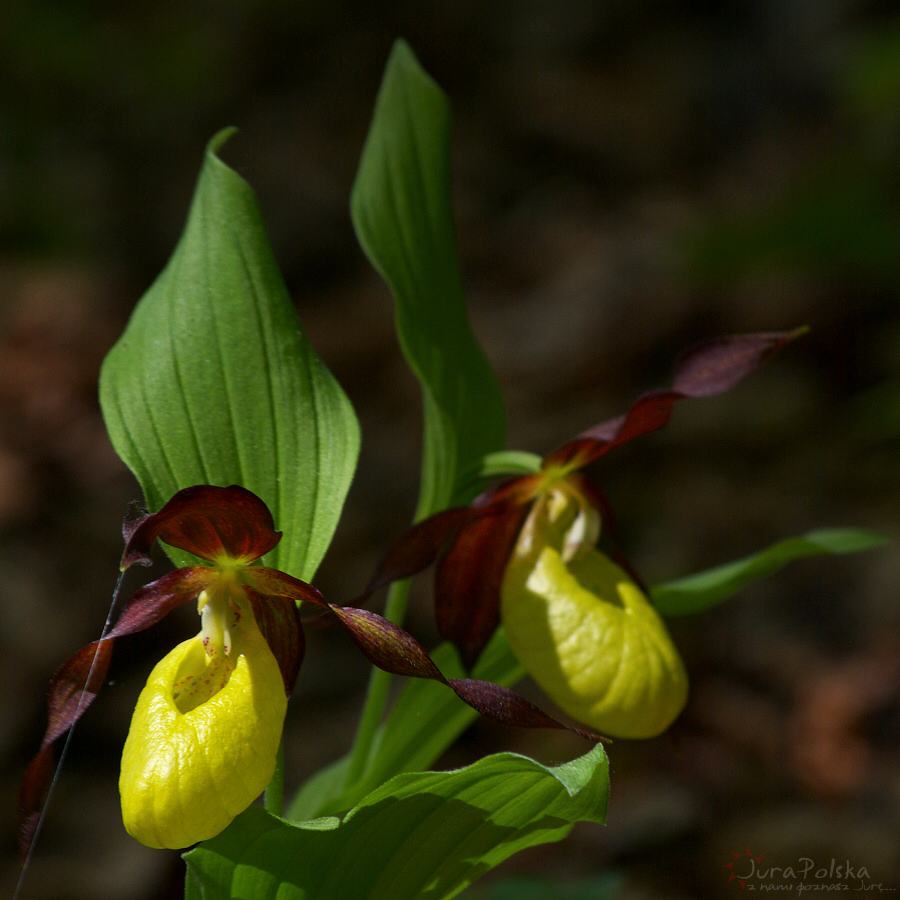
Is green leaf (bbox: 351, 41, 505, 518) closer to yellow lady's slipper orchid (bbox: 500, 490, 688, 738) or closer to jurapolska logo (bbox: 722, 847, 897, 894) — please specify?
yellow lady's slipper orchid (bbox: 500, 490, 688, 738)

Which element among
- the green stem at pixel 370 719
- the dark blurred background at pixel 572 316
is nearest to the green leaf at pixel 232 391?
the green stem at pixel 370 719

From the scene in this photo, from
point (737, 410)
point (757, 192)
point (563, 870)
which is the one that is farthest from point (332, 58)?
point (563, 870)

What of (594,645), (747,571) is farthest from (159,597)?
(747,571)

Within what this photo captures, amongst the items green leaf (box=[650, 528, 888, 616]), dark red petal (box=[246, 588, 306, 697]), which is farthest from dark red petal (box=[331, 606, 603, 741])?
green leaf (box=[650, 528, 888, 616])

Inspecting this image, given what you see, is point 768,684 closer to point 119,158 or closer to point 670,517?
point 670,517

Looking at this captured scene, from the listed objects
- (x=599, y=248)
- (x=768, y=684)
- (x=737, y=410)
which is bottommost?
(x=768, y=684)

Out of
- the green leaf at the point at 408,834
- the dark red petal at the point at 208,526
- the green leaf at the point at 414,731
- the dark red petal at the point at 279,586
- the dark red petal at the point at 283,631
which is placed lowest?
the green leaf at the point at 414,731

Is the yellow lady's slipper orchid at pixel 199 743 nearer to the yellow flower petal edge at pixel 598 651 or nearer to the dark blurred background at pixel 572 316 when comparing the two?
the yellow flower petal edge at pixel 598 651

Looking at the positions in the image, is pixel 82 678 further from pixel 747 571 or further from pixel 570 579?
pixel 747 571
